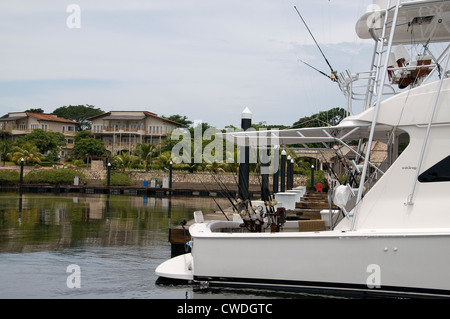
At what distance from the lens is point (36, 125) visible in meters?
71.4

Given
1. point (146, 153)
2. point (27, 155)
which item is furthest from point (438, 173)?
point (27, 155)

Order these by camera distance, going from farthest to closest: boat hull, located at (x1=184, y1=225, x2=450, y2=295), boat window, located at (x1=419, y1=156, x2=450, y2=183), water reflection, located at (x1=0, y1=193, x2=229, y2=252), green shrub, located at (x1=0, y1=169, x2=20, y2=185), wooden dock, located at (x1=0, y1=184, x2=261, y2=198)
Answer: green shrub, located at (x1=0, y1=169, x2=20, y2=185)
wooden dock, located at (x1=0, y1=184, x2=261, y2=198)
water reflection, located at (x1=0, y1=193, x2=229, y2=252)
boat window, located at (x1=419, y1=156, x2=450, y2=183)
boat hull, located at (x1=184, y1=225, x2=450, y2=295)

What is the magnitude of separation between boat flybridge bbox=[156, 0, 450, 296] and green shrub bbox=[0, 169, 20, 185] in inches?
1416

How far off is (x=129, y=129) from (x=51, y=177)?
26.7 meters

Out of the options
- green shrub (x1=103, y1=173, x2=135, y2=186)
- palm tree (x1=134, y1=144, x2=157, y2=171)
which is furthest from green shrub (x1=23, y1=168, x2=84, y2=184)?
palm tree (x1=134, y1=144, x2=157, y2=171)

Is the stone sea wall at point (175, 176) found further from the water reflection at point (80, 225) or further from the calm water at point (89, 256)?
the calm water at point (89, 256)

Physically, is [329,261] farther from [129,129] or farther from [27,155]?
[129,129]

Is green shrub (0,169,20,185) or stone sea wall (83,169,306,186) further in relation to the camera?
stone sea wall (83,169,306,186)

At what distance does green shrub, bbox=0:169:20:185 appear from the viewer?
136ft

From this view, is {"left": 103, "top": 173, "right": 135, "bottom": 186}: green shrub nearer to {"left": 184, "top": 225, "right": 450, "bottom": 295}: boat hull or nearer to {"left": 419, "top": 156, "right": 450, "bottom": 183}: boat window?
{"left": 184, "top": 225, "right": 450, "bottom": 295}: boat hull

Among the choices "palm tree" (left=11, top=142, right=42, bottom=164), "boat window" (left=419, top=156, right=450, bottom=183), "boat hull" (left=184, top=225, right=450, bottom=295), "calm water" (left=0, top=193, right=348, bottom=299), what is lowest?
"calm water" (left=0, top=193, right=348, bottom=299)

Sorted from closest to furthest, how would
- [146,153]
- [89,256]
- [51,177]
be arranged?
[89,256] < [51,177] < [146,153]
